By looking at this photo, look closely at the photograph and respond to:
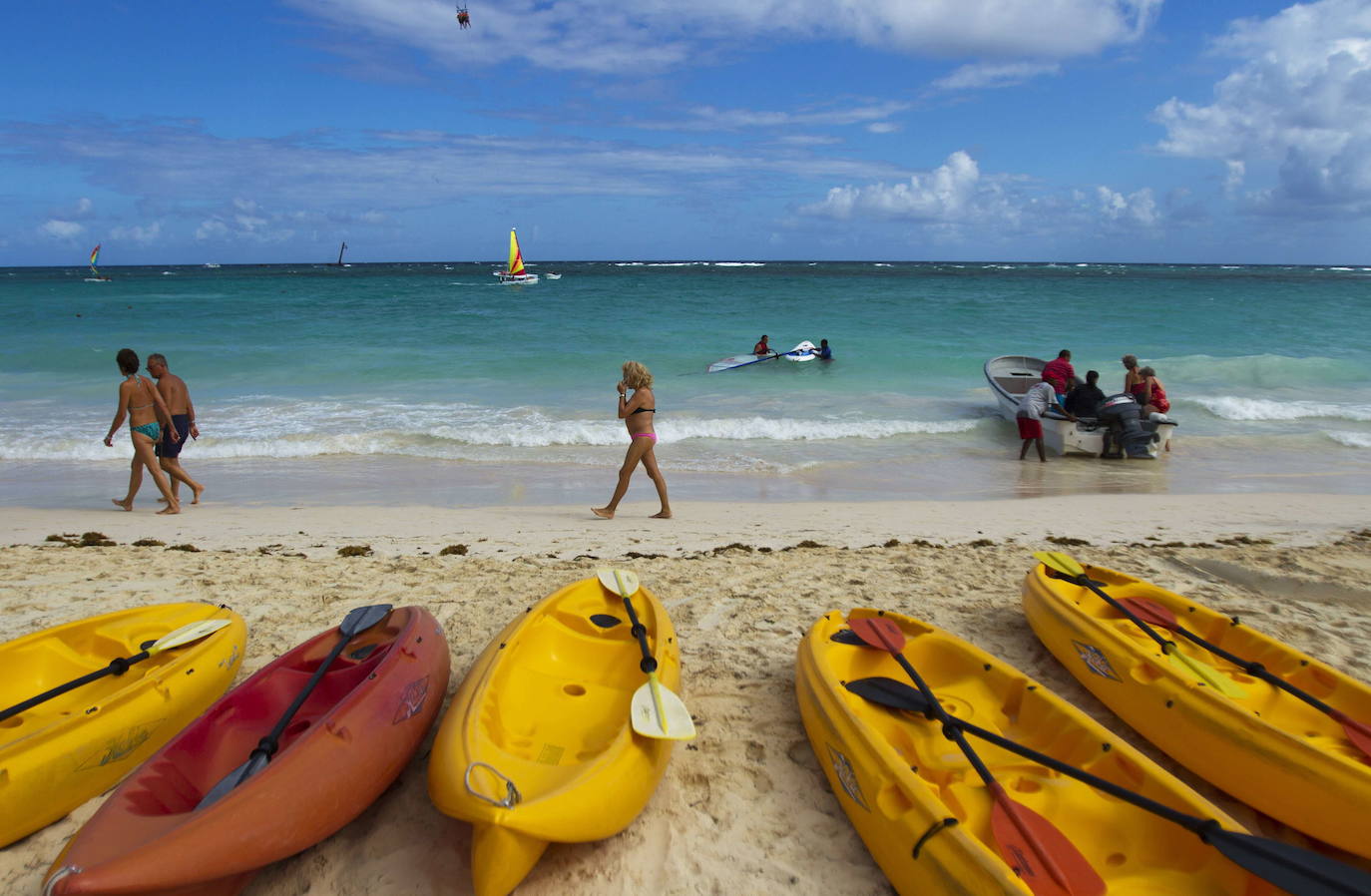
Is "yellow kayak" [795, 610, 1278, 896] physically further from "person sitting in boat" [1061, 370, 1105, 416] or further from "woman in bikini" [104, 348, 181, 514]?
"person sitting in boat" [1061, 370, 1105, 416]

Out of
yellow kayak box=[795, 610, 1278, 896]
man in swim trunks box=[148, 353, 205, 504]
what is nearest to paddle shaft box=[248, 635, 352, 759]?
yellow kayak box=[795, 610, 1278, 896]

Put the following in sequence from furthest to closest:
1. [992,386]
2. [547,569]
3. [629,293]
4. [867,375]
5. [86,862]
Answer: [629,293]
[867,375]
[992,386]
[547,569]
[86,862]

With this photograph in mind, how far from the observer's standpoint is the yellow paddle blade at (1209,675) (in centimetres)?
397

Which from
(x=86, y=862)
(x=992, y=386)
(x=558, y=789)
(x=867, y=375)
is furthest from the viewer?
(x=867, y=375)

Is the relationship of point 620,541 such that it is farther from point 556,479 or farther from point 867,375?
point 867,375

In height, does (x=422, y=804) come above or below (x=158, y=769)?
below

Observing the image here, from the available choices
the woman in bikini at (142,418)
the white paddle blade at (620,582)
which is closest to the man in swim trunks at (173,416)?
the woman in bikini at (142,418)

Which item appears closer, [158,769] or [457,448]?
[158,769]

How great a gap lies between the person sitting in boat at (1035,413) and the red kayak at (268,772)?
10214mm

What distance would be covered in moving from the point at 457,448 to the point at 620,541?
5656 millimetres

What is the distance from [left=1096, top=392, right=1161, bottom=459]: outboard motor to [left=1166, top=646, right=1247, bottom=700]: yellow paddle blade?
8526mm

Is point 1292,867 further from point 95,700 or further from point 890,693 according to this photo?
point 95,700

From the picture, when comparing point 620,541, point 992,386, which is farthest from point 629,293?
point 620,541

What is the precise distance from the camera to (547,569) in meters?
6.39
